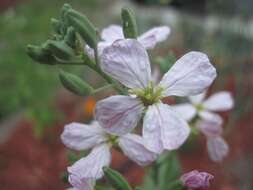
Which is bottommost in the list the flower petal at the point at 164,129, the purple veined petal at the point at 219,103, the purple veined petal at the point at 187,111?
the purple veined petal at the point at 219,103

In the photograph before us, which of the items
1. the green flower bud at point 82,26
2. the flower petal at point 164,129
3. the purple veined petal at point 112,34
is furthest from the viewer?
the purple veined petal at point 112,34

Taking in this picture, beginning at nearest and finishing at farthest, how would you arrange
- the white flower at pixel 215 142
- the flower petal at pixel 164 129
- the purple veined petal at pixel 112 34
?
the flower petal at pixel 164 129 < the purple veined petal at pixel 112 34 < the white flower at pixel 215 142

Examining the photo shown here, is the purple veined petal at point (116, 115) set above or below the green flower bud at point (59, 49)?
below

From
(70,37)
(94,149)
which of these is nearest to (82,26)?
(70,37)

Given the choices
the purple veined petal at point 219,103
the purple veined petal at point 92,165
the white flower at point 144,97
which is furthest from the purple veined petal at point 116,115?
the purple veined petal at point 219,103

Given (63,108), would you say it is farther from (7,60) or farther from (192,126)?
(192,126)

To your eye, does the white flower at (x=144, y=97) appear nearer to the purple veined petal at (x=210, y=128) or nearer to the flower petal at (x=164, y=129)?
the flower petal at (x=164, y=129)

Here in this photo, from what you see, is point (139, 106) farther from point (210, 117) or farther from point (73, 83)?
point (210, 117)
